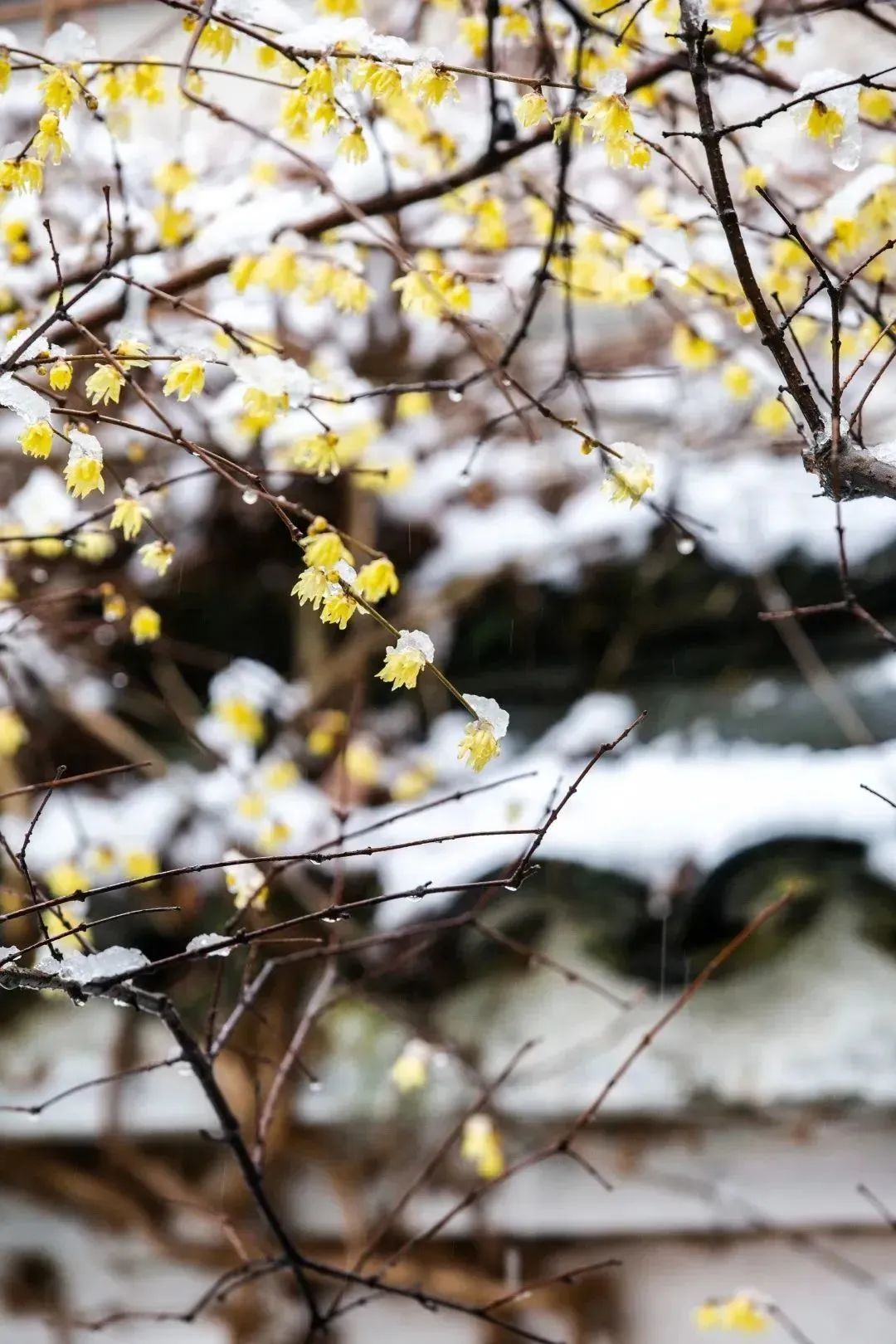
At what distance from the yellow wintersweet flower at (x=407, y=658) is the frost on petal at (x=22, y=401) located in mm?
590

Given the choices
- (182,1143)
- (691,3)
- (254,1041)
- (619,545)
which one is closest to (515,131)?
(691,3)

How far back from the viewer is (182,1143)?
13.5 ft

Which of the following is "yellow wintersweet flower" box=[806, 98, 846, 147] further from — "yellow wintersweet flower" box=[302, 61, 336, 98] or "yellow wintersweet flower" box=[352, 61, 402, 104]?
"yellow wintersweet flower" box=[302, 61, 336, 98]

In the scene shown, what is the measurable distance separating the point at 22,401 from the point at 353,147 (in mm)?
690

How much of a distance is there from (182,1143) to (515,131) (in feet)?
11.6

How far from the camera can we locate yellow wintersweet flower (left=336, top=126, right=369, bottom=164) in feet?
5.88

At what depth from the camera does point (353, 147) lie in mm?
1805

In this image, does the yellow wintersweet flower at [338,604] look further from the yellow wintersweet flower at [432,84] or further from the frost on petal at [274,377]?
the yellow wintersweet flower at [432,84]

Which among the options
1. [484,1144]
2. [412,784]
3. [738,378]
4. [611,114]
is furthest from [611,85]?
[412,784]

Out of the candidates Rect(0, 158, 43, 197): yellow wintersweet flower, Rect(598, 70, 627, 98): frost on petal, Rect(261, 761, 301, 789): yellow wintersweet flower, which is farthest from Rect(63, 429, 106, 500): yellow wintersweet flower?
Rect(261, 761, 301, 789): yellow wintersweet flower

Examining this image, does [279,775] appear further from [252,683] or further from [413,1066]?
[413,1066]

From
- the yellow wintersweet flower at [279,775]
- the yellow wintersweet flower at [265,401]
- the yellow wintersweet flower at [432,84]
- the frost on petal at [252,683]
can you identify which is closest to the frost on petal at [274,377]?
the yellow wintersweet flower at [265,401]

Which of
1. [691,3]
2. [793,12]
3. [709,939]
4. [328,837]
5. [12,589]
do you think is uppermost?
[793,12]

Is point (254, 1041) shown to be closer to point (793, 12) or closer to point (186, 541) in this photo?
point (186, 541)
